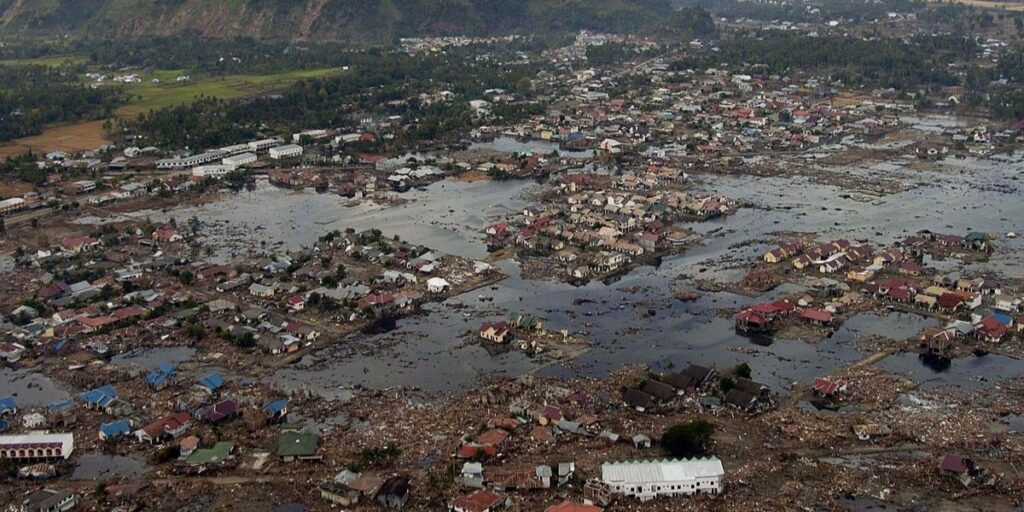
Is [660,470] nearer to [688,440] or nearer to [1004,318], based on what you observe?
[688,440]

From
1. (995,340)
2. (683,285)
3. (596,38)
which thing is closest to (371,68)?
(596,38)

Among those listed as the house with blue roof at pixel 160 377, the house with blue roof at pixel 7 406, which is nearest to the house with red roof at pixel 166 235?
the house with blue roof at pixel 160 377

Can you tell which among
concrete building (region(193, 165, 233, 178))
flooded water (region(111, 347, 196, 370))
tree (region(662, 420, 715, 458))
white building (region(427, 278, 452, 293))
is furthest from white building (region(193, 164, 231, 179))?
tree (region(662, 420, 715, 458))

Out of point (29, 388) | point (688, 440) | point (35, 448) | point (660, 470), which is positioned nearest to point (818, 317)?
point (688, 440)

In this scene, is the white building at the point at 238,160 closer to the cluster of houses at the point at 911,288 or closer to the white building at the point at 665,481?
the cluster of houses at the point at 911,288

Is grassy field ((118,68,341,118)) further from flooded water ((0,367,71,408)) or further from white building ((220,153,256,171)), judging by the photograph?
flooded water ((0,367,71,408))

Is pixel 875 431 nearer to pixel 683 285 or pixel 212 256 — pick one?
pixel 683 285
